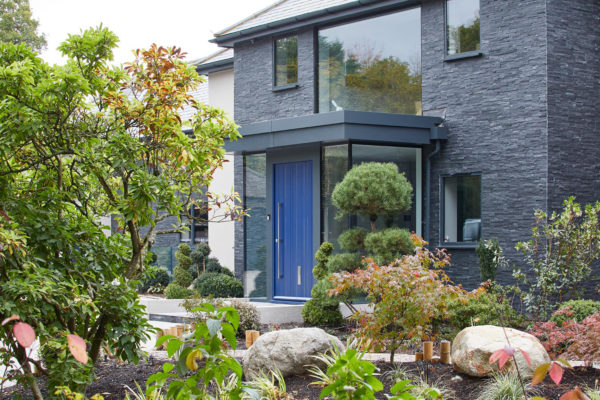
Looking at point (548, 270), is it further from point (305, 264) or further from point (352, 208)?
point (305, 264)

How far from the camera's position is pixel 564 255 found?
10.3 meters

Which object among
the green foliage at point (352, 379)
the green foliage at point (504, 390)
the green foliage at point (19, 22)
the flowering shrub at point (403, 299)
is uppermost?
the green foliage at point (19, 22)

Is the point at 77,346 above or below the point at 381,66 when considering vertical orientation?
below

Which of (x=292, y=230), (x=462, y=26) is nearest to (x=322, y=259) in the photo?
(x=292, y=230)

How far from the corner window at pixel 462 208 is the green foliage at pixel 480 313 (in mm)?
2550

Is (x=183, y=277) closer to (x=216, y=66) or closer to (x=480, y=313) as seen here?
(x=216, y=66)

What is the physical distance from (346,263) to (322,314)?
0.98 m

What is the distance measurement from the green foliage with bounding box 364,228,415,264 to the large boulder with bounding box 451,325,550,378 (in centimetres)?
392

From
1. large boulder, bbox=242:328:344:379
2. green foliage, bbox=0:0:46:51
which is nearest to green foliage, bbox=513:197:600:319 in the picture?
large boulder, bbox=242:328:344:379

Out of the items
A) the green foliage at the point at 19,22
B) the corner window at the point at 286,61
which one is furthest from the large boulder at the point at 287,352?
the green foliage at the point at 19,22

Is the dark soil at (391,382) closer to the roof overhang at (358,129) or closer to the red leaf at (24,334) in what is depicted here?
the red leaf at (24,334)

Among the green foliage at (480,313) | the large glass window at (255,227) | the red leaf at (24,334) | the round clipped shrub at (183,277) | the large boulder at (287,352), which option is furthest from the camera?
the round clipped shrub at (183,277)

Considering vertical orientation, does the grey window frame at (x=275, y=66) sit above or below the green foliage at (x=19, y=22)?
below

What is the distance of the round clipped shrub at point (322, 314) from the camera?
11.5 m
